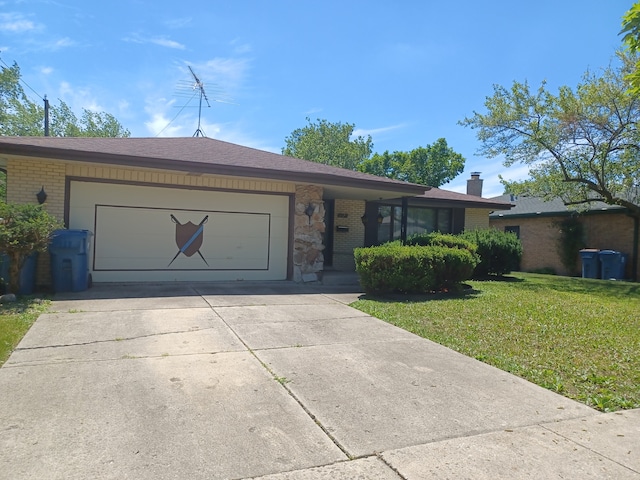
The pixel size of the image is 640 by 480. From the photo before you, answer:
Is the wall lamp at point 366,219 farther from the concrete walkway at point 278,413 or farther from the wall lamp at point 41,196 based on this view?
the concrete walkway at point 278,413

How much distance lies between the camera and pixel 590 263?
18.0 metres

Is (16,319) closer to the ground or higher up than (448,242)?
closer to the ground

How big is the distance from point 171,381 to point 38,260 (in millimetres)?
6708

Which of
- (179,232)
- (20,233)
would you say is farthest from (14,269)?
(179,232)

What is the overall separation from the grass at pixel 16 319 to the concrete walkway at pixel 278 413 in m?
0.22

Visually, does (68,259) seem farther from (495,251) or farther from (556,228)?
(556,228)

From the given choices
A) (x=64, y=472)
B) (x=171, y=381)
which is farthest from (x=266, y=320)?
(x=64, y=472)

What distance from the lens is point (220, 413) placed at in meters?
3.47

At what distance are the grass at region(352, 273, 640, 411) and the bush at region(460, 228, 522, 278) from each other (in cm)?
253

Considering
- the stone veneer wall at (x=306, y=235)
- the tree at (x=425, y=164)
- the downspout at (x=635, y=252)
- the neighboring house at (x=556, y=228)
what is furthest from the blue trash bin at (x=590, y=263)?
the tree at (x=425, y=164)

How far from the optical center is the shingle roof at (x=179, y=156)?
8594 mm

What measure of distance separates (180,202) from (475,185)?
1853 cm

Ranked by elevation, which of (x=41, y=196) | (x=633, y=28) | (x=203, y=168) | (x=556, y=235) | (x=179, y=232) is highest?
(x=633, y=28)

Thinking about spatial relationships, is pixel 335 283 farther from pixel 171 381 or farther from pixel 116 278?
pixel 171 381
